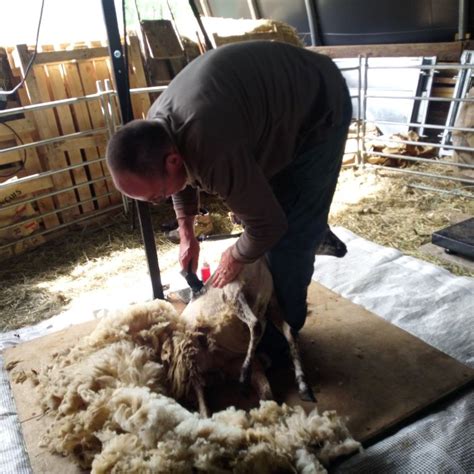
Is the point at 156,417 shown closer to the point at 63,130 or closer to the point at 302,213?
the point at 302,213

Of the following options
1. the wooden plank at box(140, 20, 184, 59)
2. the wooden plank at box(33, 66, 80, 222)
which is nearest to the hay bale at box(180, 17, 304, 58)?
the wooden plank at box(140, 20, 184, 59)

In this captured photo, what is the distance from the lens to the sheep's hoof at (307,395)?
6.47 ft

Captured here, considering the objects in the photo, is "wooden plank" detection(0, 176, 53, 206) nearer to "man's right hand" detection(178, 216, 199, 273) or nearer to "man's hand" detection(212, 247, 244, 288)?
"man's right hand" detection(178, 216, 199, 273)

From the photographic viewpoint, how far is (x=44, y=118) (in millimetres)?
4309

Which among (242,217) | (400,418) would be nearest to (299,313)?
(400,418)

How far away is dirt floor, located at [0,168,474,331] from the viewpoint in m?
3.43

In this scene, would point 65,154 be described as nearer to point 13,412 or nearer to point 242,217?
point 13,412

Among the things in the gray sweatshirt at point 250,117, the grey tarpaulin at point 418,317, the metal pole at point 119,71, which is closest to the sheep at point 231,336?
the gray sweatshirt at point 250,117

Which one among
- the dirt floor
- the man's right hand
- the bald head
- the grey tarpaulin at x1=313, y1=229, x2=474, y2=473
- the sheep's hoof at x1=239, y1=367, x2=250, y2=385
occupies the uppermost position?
the bald head

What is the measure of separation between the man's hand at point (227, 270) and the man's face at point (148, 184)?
1.35 ft

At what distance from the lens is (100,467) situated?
1.47 m

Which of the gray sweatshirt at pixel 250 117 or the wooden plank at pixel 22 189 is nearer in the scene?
the gray sweatshirt at pixel 250 117

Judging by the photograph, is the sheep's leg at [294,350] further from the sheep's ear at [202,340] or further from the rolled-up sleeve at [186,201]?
the rolled-up sleeve at [186,201]

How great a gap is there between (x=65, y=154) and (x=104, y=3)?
2.68m
